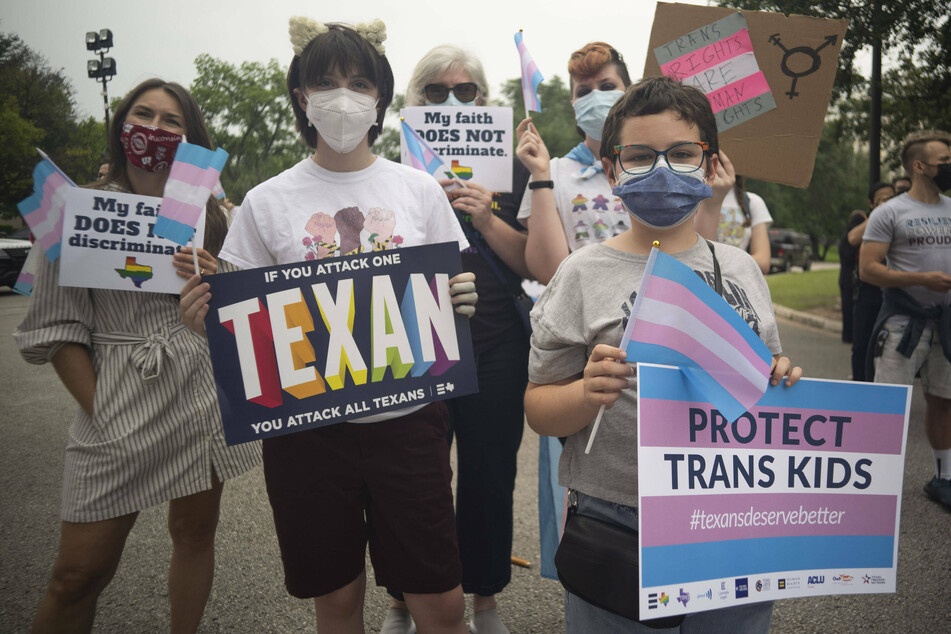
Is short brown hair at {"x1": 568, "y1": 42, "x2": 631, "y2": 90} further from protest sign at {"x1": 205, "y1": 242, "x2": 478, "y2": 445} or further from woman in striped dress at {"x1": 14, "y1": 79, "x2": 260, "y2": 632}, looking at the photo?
woman in striped dress at {"x1": 14, "y1": 79, "x2": 260, "y2": 632}

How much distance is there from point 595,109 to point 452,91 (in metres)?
0.59

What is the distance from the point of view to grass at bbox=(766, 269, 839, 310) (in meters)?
15.5

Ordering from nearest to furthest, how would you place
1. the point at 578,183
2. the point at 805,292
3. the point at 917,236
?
the point at 578,183 < the point at 917,236 < the point at 805,292

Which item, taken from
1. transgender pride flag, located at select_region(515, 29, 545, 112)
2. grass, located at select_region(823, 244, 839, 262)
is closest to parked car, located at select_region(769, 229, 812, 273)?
grass, located at select_region(823, 244, 839, 262)

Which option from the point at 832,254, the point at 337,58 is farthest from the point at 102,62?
the point at 832,254

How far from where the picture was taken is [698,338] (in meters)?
1.45

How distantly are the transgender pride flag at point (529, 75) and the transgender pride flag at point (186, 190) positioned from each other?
1250 millimetres

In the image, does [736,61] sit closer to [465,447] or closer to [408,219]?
[408,219]

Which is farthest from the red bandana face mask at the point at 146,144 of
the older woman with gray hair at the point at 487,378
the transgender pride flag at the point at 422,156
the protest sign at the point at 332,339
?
the older woman with gray hair at the point at 487,378

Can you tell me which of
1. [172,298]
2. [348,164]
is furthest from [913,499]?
[172,298]

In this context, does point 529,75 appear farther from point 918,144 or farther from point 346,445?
point 918,144

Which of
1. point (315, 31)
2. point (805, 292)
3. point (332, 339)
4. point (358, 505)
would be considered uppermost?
point (315, 31)

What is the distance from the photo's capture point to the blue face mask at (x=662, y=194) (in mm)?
1557

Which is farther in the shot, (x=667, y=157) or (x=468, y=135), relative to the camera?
(x=468, y=135)
